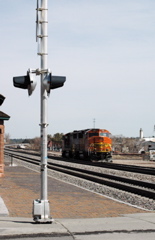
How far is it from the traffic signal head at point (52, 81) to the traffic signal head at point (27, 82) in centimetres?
26

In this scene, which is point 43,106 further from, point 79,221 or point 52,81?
point 79,221

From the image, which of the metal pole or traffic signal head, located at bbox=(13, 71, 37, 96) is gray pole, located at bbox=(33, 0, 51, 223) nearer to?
the metal pole

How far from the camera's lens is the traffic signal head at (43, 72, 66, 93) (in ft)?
30.0

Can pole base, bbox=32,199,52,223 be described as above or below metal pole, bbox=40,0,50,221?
below

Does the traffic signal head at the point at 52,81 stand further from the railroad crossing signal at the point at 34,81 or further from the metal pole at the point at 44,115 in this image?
the metal pole at the point at 44,115

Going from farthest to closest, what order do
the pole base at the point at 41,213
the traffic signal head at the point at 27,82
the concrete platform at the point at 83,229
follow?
the traffic signal head at the point at 27,82 < the pole base at the point at 41,213 < the concrete platform at the point at 83,229

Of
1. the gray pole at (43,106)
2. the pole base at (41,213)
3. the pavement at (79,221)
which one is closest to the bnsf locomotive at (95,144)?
the pavement at (79,221)

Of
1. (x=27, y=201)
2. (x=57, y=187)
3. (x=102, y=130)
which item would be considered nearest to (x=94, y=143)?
(x=102, y=130)

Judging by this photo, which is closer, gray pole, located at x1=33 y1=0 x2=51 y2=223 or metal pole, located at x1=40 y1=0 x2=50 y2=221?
gray pole, located at x1=33 y1=0 x2=51 y2=223

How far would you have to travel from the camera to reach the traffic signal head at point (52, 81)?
913 centimetres

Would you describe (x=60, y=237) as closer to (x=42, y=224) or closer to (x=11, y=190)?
(x=42, y=224)

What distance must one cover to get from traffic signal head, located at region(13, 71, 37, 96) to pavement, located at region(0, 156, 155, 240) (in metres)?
2.88

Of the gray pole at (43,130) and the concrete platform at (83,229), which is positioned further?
the gray pole at (43,130)

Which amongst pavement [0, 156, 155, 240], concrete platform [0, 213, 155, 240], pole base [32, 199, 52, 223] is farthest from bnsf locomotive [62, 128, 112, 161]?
pole base [32, 199, 52, 223]
